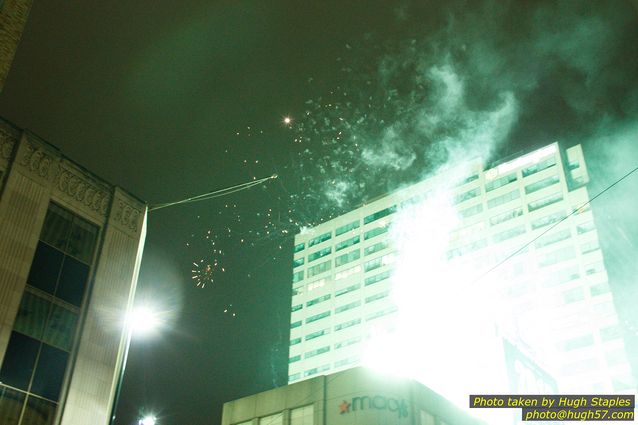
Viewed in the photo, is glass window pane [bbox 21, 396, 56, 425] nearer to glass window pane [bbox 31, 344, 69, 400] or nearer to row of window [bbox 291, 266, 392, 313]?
glass window pane [bbox 31, 344, 69, 400]

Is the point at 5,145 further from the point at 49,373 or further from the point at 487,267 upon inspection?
the point at 487,267

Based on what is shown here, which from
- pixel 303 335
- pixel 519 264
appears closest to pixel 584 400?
pixel 519 264

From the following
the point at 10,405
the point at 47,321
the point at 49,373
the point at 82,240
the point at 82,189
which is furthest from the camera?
the point at 82,189

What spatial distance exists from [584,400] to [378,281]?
90866 mm

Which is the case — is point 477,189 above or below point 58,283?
above

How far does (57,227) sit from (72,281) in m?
2.41

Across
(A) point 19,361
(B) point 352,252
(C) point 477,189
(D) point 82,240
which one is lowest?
(A) point 19,361

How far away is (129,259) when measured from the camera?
1137 inches

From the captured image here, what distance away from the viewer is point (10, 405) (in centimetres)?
2248

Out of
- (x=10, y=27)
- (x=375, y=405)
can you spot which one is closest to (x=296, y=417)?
(x=375, y=405)

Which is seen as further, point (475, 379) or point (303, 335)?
point (303, 335)

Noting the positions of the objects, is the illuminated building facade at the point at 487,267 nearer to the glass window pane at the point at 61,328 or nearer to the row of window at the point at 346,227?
the row of window at the point at 346,227

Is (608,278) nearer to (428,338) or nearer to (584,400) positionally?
(428,338)

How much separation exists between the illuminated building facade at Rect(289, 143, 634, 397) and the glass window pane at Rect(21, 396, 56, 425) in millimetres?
64064
